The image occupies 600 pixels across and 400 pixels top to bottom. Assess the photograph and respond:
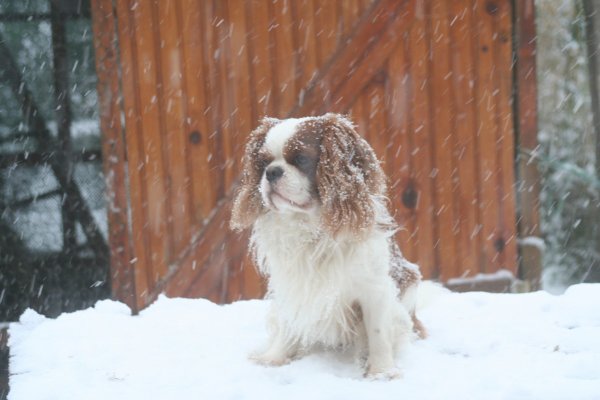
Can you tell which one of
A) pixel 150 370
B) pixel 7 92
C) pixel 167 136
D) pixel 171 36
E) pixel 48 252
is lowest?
pixel 150 370

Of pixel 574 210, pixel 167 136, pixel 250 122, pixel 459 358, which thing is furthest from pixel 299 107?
pixel 574 210

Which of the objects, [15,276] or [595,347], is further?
[15,276]

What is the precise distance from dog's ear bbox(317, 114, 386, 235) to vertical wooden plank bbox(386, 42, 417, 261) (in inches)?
87.1

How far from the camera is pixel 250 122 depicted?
471 cm

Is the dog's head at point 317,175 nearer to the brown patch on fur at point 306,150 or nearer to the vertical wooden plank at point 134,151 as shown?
the brown patch on fur at point 306,150

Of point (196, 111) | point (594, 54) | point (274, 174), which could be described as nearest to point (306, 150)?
point (274, 174)

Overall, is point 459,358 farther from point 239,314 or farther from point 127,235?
point 127,235

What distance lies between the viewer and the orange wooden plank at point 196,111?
4590 mm

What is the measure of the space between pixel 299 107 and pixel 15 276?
8.05ft

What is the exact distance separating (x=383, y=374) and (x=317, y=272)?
50 centimetres

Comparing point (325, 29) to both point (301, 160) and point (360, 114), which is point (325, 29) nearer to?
point (360, 114)

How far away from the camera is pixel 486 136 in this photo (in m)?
5.16

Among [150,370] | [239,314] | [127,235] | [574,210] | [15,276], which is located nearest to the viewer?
[150,370]

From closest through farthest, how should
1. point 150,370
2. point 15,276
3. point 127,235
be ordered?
point 150,370 < point 127,235 < point 15,276
